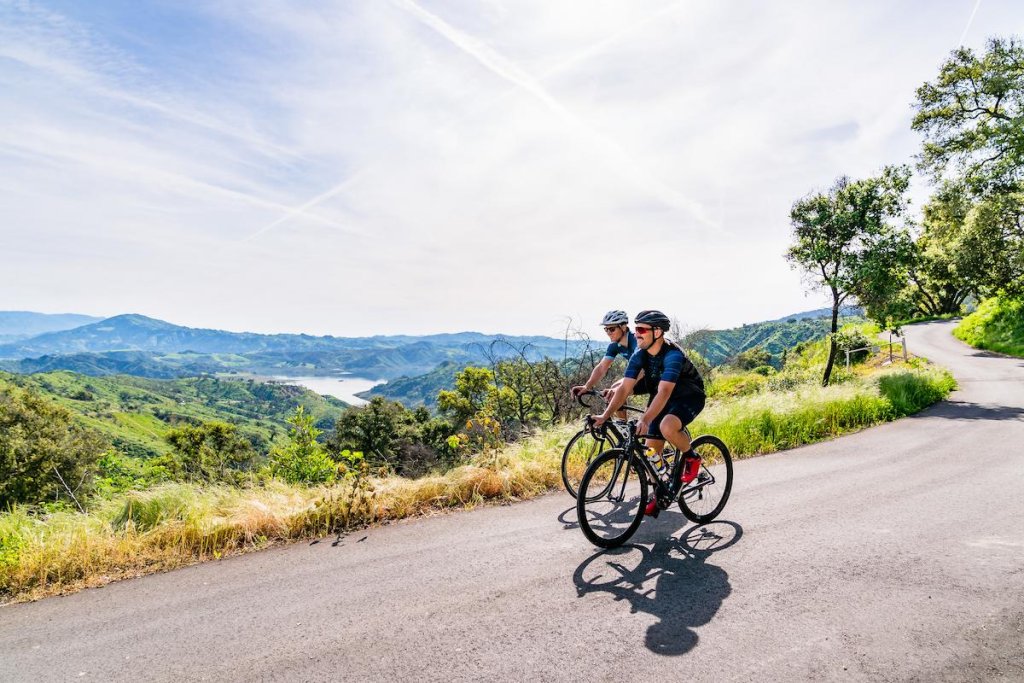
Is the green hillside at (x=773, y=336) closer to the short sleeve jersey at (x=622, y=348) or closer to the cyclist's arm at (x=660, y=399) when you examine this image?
the short sleeve jersey at (x=622, y=348)

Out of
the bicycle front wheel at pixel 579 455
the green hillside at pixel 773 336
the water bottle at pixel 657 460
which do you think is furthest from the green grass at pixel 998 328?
the green hillside at pixel 773 336

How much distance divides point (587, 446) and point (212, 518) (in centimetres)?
482

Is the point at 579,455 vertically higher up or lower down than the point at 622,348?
lower down

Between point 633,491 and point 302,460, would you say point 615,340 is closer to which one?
point 633,491

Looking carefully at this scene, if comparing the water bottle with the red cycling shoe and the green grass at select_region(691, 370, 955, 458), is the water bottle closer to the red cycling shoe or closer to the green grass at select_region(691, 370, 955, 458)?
the red cycling shoe

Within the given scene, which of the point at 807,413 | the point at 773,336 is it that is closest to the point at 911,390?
the point at 807,413

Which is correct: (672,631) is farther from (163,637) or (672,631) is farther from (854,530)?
(163,637)

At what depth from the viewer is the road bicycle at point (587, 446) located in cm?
583

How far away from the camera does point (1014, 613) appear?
3.55m

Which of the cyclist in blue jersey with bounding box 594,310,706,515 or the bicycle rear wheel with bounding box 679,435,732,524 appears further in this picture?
the bicycle rear wheel with bounding box 679,435,732,524

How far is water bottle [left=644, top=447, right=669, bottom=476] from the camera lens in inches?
204

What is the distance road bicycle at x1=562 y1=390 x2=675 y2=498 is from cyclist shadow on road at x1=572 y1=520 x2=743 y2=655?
0.97m

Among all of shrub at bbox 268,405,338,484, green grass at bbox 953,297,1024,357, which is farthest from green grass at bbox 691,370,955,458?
green grass at bbox 953,297,1024,357

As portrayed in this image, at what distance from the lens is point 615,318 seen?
21.8 feet
